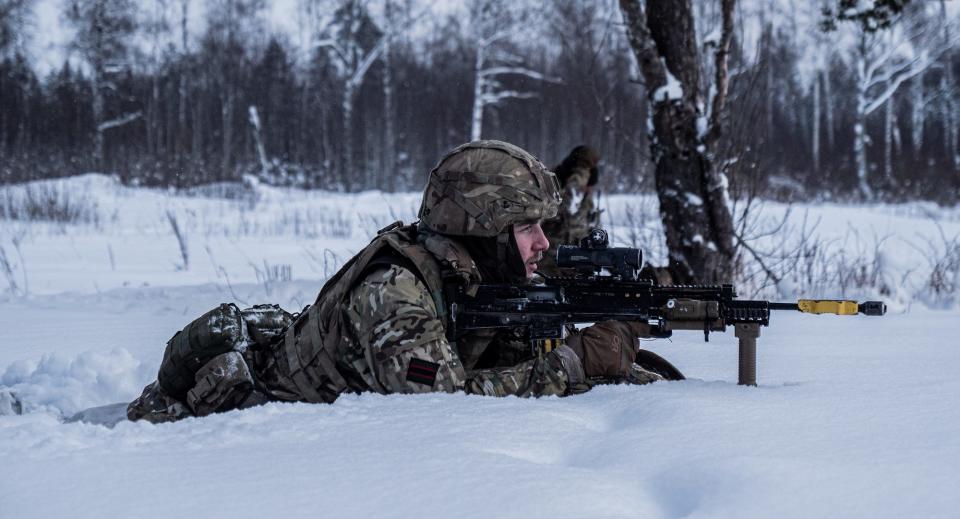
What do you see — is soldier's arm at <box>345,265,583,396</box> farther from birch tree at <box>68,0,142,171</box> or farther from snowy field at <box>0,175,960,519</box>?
birch tree at <box>68,0,142,171</box>

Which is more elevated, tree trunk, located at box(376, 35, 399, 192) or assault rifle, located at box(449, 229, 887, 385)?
tree trunk, located at box(376, 35, 399, 192)

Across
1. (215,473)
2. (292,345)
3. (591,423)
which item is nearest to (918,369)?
(591,423)

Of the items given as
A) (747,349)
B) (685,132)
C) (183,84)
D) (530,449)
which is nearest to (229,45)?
(183,84)

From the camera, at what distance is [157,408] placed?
274 centimetres

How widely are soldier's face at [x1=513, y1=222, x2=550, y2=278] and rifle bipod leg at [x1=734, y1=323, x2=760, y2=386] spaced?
0.66m

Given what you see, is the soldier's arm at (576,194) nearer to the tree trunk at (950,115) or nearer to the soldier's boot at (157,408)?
the soldier's boot at (157,408)

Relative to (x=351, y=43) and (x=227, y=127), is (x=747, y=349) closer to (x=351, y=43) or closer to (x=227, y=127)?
(x=351, y=43)

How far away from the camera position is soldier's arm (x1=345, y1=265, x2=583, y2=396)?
229 cm

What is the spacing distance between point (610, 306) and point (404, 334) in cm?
67

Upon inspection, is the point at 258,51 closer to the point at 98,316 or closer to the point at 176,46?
the point at 176,46

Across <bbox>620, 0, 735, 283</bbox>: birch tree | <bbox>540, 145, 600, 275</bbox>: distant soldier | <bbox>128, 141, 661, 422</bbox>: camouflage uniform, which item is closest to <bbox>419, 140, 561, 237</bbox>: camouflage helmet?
<bbox>128, 141, 661, 422</bbox>: camouflage uniform

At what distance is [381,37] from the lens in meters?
26.1

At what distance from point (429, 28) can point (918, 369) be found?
28.2 metres

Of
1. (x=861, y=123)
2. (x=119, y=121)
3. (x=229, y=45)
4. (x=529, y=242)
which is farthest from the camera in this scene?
(x=229, y=45)
